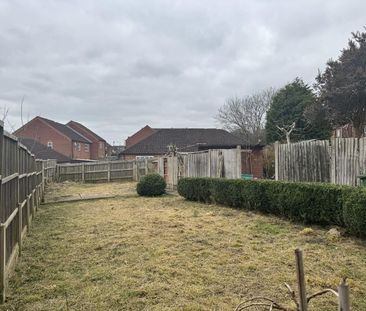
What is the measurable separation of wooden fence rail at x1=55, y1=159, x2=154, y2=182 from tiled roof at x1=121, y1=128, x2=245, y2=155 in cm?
1479

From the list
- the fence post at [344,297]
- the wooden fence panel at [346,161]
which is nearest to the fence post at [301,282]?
the fence post at [344,297]

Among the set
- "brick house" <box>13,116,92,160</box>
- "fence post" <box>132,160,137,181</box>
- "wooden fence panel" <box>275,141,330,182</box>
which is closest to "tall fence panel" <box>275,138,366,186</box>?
"wooden fence panel" <box>275,141,330,182</box>

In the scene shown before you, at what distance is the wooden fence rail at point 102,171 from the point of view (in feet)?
89.9

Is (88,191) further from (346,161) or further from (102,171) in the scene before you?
(346,161)

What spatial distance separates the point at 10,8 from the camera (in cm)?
1077

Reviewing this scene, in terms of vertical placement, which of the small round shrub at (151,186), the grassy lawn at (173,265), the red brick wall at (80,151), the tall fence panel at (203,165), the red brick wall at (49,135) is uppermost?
the red brick wall at (49,135)

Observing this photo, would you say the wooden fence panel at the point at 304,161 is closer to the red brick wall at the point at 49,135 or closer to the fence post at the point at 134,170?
the fence post at the point at 134,170

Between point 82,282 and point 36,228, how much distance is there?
4696 millimetres

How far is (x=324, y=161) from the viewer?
30.8 ft

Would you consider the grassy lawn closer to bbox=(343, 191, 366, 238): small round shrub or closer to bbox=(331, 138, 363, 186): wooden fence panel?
bbox=(343, 191, 366, 238): small round shrub

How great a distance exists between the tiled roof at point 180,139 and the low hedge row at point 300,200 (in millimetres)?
30431

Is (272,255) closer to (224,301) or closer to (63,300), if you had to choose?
(224,301)

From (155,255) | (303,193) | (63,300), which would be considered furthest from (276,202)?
(63,300)

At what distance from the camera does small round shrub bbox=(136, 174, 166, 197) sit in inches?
639
